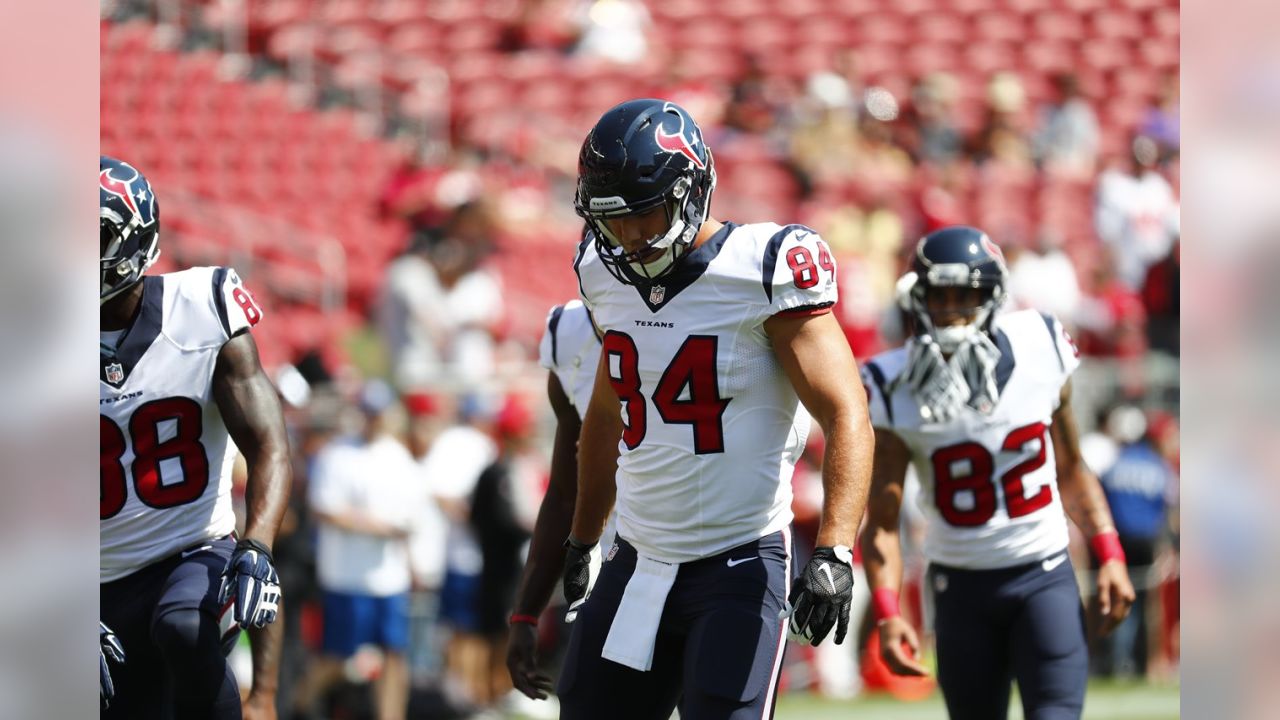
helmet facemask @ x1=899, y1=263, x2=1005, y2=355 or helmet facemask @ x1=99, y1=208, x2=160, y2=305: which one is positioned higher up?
helmet facemask @ x1=99, y1=208, x2=160, y2=305

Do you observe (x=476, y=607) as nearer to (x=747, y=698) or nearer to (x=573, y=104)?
(x=747, y=698)

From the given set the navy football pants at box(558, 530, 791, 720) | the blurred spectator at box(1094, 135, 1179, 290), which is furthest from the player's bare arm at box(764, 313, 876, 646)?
the blurred spectator at box(1094, 135, 1179, 290)

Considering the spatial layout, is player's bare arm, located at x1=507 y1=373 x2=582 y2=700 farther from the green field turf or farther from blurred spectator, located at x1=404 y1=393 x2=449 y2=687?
the green field turf

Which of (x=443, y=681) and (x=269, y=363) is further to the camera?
(x=269, y=363)

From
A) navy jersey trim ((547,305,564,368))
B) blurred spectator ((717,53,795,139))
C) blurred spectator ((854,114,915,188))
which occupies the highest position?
blurred spectator ((717,53,795,139))

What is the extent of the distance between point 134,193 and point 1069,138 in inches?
Answer: 455

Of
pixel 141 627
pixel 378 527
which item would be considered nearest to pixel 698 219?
pixel 141 627

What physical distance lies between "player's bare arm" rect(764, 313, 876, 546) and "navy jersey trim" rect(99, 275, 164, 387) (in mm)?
1613

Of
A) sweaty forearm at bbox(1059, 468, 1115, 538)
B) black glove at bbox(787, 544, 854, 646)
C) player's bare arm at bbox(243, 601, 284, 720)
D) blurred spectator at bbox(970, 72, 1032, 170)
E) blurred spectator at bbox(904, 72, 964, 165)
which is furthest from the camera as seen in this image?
blurred spectator at bbox(970, 72, 1032, 170)

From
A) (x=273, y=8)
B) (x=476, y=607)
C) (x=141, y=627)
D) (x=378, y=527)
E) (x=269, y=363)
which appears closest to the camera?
(x=141, y=627)

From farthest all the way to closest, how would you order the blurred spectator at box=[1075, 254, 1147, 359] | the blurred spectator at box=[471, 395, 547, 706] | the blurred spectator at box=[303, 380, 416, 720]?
the blurred spectator at box=[1075, 254, 1147, 359] < the blurred spectator at box=[471, 395, 547, 706] < the blurred spectator at box=[303, 380, 416, 720]

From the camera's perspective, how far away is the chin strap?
15.9 feet

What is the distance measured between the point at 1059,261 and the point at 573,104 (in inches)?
222

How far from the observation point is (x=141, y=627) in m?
4.02
